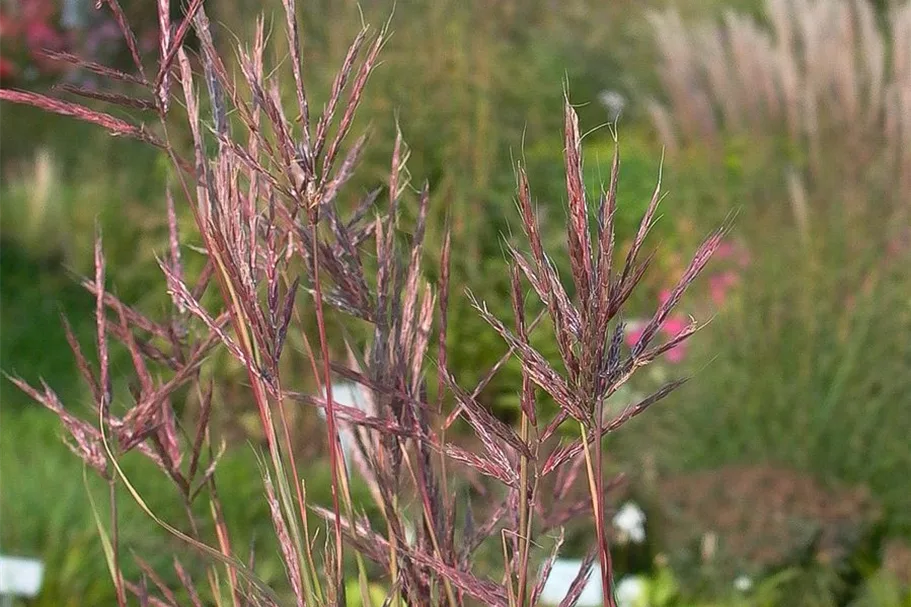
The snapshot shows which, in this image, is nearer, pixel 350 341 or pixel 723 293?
pixel 350 341

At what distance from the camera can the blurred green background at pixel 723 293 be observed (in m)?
3.55

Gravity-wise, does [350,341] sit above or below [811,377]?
below

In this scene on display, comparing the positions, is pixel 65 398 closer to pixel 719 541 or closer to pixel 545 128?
pixel 545 128

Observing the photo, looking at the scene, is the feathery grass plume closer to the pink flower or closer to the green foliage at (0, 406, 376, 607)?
the green foliage at (0, 406, 376, 607)

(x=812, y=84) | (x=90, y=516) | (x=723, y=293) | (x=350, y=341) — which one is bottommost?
(x=350, y=341)

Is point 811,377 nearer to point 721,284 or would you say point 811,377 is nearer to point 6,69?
point 721,284

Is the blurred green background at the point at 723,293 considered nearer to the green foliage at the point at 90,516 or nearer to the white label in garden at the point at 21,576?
the green foliage at the point at 90,516

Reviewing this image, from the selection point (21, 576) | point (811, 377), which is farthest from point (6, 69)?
point (21, 576)

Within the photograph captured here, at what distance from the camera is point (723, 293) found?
431 centimetres

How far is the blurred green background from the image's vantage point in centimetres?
355

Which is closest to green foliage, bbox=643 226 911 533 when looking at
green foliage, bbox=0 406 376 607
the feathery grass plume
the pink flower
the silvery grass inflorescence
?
the feathery grass plume

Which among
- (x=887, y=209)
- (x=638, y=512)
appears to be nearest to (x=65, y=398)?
(x=638, y=512)

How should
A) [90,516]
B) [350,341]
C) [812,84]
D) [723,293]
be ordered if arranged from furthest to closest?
[812,84]
[723,293]
[90,516]
[350,341]

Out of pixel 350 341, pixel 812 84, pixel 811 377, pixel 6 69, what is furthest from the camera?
pixel 6 69
